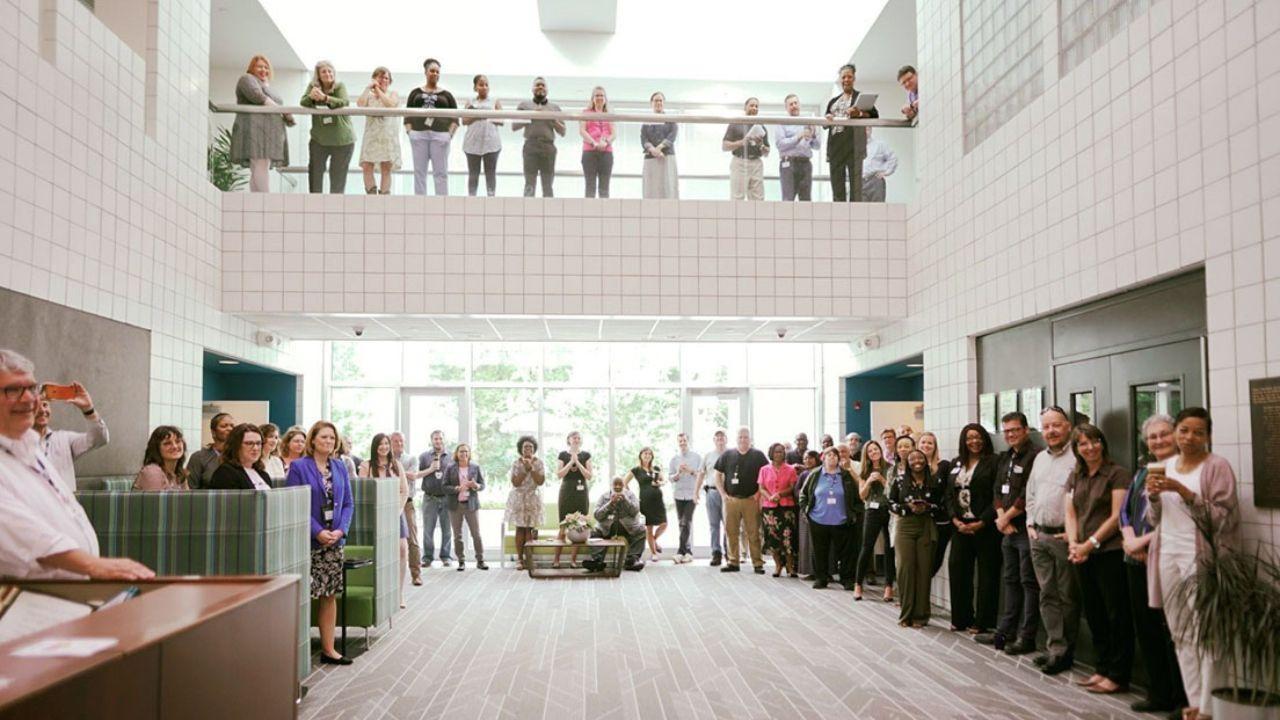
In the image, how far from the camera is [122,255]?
677cm

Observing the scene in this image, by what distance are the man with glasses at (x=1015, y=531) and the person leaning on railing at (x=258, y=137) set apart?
21.0 feet

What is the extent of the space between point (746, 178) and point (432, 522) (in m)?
5.19

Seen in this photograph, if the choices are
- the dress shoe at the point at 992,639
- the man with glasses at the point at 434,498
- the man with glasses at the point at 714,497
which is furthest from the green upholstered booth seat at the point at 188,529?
the man with glasses at the point at 714,497

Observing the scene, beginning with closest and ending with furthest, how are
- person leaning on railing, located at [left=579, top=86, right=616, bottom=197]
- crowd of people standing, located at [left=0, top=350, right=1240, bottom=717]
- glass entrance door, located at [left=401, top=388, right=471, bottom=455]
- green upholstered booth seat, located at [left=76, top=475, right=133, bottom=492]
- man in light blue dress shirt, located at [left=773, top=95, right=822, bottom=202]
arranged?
crowd of people standing, located at [left=0, top=350, right=1240, bottom=717]
green upholstered booth seat, located at [left=76, top=475, right=133, bottom=492]
person leaning on railing, located at [left=579, top=86, right=616, bottom=197]
man in light blue dress shirt, located at [left=773, top=95, right=822, bottom=202]
glass entrance door, located at [left=401, top=388, right=471, bottom=455]

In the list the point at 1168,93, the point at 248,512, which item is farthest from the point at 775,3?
the point at 248,512

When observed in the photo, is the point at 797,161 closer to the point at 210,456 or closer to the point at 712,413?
the point at 712,413

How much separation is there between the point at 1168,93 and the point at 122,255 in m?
6.54

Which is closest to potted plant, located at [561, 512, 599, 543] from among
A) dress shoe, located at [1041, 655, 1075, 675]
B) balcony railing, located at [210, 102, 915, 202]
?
balcony railing, located at [210, 102, 915, 202]

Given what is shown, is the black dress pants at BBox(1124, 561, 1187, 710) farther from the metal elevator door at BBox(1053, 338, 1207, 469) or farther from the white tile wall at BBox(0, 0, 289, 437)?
the white tile wall at BBox(0, 0, 289, 437)

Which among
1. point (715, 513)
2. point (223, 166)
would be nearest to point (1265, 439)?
point (715, 513)

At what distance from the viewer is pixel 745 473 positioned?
10594mm

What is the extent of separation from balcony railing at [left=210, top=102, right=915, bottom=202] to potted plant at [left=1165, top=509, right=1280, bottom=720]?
533 cm

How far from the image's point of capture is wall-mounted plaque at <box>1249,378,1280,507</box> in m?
4.11

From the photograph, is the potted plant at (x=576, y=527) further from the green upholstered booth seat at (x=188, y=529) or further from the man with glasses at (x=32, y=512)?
the man with glasses at (x=32, y=512)
